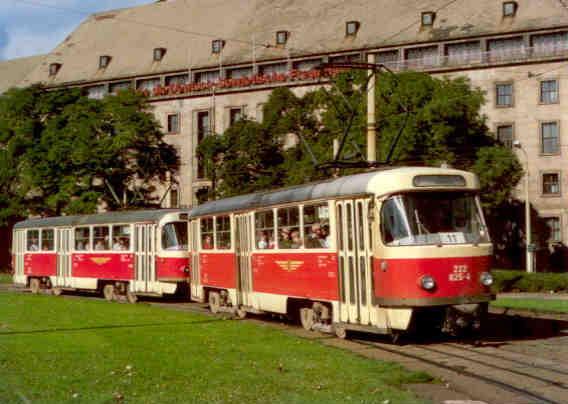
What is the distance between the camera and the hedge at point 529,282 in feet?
130

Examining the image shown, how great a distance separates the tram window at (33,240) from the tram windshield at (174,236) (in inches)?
449

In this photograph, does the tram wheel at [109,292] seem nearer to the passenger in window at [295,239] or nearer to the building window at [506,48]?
the passenger in window at [295,239]

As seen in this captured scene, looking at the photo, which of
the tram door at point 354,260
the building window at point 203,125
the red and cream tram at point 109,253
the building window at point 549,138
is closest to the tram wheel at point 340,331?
the tram door at point 354,260

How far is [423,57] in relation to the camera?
68375mm

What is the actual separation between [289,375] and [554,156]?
5444 centimetres

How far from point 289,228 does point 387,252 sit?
4729 millimetres

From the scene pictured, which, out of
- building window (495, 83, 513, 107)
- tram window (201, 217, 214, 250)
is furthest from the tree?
tram window (201, 217, 214, 250)

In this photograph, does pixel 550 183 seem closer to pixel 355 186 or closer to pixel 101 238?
pixel 101 238

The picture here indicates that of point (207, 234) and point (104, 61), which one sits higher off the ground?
point (104, 61)

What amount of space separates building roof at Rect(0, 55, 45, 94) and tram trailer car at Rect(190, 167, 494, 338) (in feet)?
266

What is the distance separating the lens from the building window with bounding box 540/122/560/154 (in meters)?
63.8

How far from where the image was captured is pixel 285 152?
57.0 m

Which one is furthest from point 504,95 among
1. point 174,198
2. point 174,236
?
point 174,236

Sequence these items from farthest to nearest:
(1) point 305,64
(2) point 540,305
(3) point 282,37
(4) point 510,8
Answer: (3) point 282,37
(1) point 305,64
(4) point 510,8
(2) point 540,305
